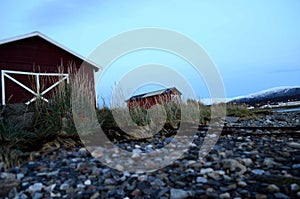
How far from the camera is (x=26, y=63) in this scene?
983 cm

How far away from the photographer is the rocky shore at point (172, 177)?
1701mm

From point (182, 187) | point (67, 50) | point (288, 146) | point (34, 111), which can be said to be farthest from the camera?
point (67, 50)

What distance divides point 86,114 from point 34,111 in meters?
0.80

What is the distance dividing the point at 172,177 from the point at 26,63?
9606 mm

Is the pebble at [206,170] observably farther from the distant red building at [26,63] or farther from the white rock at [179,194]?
the distant red building at [26,63]

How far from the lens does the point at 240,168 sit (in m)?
2.06

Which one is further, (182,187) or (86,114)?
(86,114)

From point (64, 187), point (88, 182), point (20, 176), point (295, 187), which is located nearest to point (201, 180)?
point (295, 187)

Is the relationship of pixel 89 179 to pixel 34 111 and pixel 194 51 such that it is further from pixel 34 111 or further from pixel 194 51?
pixel 194 51

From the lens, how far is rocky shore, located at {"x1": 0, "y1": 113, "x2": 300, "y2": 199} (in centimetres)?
170

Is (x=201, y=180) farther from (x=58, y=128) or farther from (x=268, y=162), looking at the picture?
(x=58, y=128)

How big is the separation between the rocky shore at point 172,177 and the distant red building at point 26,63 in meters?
6.77

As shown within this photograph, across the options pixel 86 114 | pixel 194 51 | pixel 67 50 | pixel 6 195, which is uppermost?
pixel 67 50

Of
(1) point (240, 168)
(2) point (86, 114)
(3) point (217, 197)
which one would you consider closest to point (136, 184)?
(3) point (217, 197)
